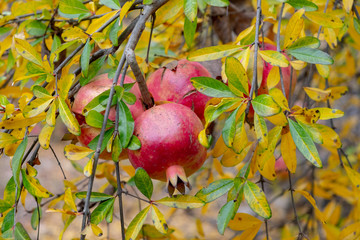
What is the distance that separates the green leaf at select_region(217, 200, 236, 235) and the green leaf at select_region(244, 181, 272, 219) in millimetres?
29

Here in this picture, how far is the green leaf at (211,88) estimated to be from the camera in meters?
0.64

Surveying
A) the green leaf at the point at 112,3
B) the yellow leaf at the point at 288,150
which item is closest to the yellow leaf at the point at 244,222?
the yellow leaf at the point at 288,150

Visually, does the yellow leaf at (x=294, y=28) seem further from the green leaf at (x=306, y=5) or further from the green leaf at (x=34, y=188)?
the green leaf at (x=34, y=188)

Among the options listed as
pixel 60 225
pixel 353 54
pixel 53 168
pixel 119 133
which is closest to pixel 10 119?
pixel 119 133

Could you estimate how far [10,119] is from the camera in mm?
700

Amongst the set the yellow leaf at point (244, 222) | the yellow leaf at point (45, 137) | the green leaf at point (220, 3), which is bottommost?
the yellow leaf at point (244, 222)

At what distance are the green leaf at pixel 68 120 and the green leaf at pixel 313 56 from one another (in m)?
0.37

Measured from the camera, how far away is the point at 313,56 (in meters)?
0.67

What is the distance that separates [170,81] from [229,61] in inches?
7.5

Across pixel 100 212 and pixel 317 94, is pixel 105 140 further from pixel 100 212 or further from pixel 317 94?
pixel 317 94

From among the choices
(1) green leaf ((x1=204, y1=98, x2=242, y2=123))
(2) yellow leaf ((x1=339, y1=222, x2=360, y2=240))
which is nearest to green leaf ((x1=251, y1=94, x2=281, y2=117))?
(1) green leaf ((x1=204, y1=98, x2=242, y2=123))

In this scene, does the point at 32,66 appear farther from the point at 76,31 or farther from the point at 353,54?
the point at 353,54

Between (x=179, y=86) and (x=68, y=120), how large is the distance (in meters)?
0.23

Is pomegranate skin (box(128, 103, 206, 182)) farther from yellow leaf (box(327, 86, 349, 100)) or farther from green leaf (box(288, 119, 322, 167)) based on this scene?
yellow leaf (box(327, 86, 349, 100))
